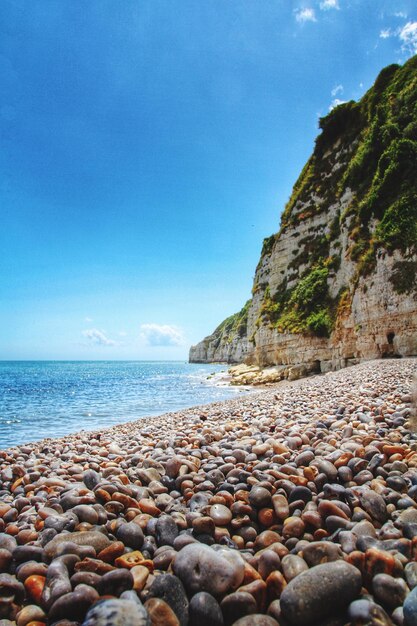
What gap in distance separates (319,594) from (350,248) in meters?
25.6

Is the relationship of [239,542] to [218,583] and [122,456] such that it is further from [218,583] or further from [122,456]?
[122,456]

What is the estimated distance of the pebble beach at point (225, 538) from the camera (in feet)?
5.95

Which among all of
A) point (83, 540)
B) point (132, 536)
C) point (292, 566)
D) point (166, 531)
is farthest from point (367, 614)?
point (83, 540)

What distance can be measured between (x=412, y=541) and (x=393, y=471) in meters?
1.20

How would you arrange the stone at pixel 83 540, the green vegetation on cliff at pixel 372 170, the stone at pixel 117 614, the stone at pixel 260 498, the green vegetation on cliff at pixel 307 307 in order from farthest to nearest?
the green vegetation on cliff at pixel 307 307
the green vegetation on cliff at pixel 372 170
the stone at pixel 260 498
the stone at pixel 83 540
the stone at pixel 117 614

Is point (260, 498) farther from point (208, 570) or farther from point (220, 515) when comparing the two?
point (208, 570)

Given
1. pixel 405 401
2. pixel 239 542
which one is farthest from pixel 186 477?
pixel 405 401

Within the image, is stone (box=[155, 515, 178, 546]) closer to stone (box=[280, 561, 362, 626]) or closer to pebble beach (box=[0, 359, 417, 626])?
pebble beach (box=[0, 359, 417, 626])

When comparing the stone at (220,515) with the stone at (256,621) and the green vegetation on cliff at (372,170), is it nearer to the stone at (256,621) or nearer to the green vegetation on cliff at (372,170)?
the stone at (256,621)

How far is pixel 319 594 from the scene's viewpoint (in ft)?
5.83

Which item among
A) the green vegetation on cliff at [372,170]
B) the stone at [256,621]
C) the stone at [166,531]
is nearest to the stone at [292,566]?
the stone at [256,621]

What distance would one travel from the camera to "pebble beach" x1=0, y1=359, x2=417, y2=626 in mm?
1814

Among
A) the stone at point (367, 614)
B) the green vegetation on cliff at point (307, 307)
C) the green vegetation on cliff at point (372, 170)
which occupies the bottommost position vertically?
the stone at point (367, 614)

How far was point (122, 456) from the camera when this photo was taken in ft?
17.0
